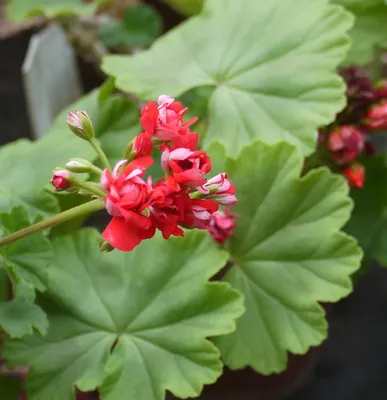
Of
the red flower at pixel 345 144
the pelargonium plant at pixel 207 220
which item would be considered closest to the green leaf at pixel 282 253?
the pelargonium plant at pixel 207 220

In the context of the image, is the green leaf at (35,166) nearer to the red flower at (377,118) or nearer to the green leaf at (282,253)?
the green leaf at (282,253)

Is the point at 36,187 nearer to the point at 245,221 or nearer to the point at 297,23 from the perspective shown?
the point at 245,221

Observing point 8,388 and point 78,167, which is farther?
point 8,388

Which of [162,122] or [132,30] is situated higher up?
[162,122]

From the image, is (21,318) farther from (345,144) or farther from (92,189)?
(345,144)

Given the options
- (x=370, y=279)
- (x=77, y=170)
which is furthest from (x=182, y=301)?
(x=370, y=279)

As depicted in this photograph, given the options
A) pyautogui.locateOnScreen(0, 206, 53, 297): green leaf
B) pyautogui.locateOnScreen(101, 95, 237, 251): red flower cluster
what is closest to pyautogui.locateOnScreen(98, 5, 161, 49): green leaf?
pyautogui.locateOnScreen(0, 206, 53, 297): green leaf

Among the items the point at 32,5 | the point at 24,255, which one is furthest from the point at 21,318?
the point at 32,5
